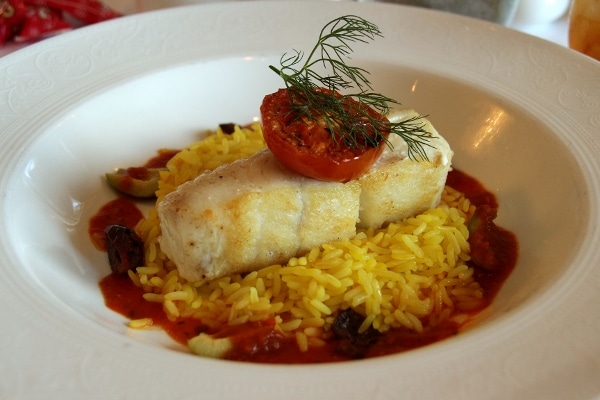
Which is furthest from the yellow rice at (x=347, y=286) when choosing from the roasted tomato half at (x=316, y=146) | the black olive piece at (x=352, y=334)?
the roasted tomato half at (x=316, y=146)

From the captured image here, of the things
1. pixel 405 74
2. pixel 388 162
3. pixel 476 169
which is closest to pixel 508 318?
pixel 388 162

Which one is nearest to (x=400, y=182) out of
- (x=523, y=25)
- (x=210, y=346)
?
(x=210, y=346)

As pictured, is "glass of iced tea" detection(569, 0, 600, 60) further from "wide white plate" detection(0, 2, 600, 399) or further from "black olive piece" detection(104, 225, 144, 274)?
"black olive piece" detection(104, 225, 144, 274)

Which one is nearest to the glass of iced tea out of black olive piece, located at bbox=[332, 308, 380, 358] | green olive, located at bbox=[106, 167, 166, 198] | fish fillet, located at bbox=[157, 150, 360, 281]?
fish fillet, located at bbox=[157, 150, 360, 281]

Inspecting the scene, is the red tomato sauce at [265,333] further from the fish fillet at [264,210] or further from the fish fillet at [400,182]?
the fish fillet at [400,182]

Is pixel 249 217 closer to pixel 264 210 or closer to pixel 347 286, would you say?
pixel 264 210

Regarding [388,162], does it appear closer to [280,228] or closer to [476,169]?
[280,228]

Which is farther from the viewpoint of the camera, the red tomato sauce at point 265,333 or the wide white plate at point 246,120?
the red tomato sauce at point 265,333
